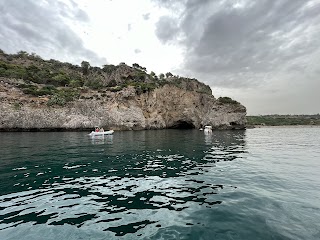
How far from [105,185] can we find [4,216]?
458 cm

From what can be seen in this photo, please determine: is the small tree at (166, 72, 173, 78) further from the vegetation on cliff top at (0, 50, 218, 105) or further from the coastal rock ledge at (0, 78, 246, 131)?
the coastal rock ledge at (0, 78, 246, 131)

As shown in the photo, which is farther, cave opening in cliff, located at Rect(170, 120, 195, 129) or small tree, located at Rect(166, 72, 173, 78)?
small tree, located at Rect(166, 72, 173, 78)

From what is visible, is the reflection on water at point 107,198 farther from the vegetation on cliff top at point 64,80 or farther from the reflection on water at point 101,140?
the vegetation on cliff top at point 64,80

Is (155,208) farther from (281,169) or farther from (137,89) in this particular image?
(137,89)

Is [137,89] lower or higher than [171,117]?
higher

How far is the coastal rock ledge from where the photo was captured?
54656 millimetres

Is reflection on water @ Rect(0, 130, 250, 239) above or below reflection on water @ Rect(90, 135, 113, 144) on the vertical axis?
below

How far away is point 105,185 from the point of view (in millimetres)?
11242

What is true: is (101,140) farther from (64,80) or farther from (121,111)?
(64,80)

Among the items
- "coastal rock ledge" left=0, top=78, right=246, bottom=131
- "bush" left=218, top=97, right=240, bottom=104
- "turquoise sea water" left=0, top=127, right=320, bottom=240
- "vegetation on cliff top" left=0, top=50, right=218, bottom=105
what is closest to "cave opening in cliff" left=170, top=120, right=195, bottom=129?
"coastal rock ledge" left=0, top=78, right=246, bottom=131

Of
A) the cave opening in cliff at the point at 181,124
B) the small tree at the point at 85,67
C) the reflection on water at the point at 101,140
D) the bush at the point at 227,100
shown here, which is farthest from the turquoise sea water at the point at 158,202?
the small tree at the point at 85,67

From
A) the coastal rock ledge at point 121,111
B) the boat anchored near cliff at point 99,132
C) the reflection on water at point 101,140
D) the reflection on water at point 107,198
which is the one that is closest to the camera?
the reflection on water at point 107,198

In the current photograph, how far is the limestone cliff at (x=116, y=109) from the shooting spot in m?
55.0

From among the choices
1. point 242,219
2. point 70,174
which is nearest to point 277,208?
point 242,219
